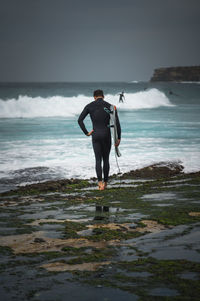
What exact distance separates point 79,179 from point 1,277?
276 inches

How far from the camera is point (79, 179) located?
409 inches

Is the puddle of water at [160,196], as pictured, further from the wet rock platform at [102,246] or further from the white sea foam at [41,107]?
the white sea foam at [41,107]

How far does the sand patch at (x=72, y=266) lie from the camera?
11.7 ft

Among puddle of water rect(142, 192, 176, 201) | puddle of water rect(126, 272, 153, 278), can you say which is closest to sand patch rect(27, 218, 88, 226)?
puddle of water rect(142, 192, 176, 201)

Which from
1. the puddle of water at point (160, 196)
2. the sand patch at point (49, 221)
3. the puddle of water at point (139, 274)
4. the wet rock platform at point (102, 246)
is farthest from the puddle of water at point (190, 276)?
the puddle of water at point (160, 196)

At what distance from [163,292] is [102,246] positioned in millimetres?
1329

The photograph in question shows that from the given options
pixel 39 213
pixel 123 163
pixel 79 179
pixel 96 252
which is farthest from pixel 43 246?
pixel 123 163

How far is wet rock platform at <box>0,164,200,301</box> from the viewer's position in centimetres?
312

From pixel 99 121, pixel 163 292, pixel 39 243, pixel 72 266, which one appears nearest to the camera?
pixel 163 292

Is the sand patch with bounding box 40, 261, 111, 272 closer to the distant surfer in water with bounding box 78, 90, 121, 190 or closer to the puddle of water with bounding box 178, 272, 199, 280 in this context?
the puddle of water with bounding box 178, 272, 199, 280

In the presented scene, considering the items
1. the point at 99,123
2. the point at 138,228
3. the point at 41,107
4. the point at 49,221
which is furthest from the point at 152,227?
the point at 41,107

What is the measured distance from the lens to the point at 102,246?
426 cm

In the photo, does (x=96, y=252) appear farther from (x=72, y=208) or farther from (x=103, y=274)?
(x=72, y=208)

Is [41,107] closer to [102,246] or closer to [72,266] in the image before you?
[102,246]
